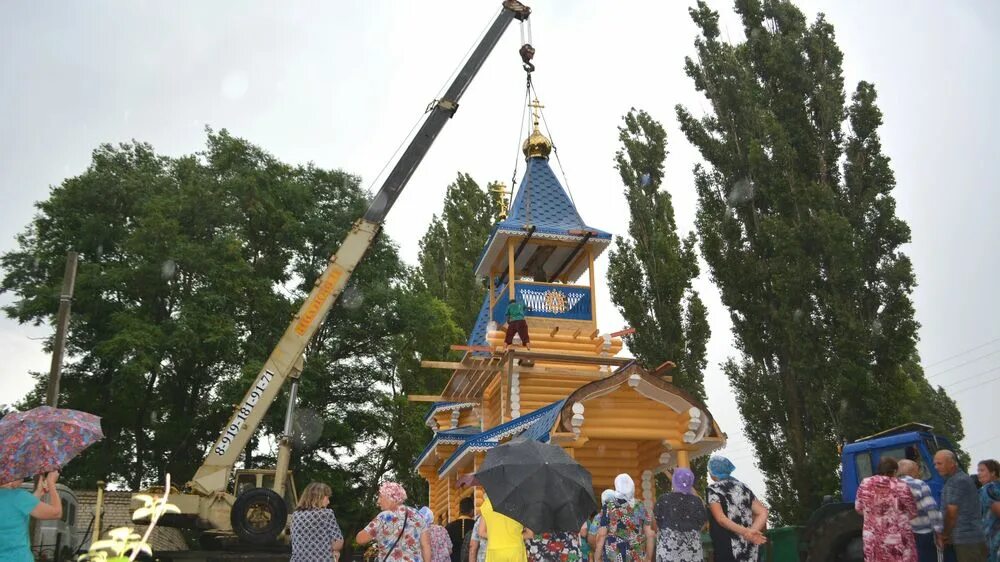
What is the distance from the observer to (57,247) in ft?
94.5

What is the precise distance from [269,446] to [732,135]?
67.1 ft

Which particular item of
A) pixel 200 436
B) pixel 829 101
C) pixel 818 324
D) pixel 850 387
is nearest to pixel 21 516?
pixel 850 387

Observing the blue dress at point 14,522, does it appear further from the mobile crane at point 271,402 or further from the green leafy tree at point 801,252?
the green leafy tree at point 801,252

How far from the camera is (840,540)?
30.9ft

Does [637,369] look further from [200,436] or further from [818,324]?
[200,436]

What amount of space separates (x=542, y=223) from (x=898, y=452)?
920 cm

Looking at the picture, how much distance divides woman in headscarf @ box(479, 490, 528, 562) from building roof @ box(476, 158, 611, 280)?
1112cm

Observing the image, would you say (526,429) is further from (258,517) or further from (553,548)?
(553,548)

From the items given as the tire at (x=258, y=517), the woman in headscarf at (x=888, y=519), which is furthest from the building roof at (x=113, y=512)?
the woman in headscarf at (x=888, y=519)

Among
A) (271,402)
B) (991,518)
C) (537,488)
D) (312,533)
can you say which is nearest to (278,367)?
(271,402)

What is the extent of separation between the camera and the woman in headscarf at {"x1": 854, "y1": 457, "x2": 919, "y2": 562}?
271 inches

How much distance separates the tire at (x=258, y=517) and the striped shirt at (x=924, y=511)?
11251 mm

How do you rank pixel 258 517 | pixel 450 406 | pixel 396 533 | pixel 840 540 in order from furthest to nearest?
1. pixel 450 406
2. pixel 258 517
3. pixel 840 540
4. pixel 396 533

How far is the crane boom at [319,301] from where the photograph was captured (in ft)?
50.3
